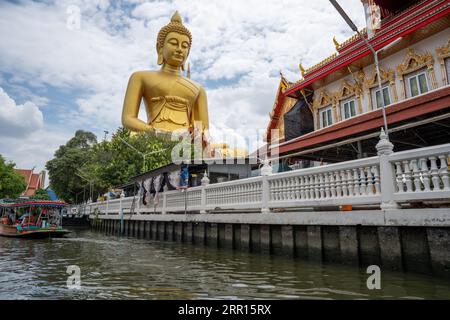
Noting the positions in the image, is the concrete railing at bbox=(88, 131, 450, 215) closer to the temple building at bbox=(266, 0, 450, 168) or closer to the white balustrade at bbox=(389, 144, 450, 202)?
the white balustrade at bbox=(389, 144, 450, 202)

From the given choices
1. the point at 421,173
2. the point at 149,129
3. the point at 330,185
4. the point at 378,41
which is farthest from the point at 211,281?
the point at 149,129

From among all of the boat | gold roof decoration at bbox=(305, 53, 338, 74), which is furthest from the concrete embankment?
gold roof decoration at bbox=(305, 53, 338, 74)

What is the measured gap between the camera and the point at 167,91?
96.9 ft

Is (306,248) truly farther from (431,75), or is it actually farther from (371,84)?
(371,84)

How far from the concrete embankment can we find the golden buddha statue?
1962 centimetres

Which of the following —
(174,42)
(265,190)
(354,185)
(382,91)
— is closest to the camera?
(354,185)

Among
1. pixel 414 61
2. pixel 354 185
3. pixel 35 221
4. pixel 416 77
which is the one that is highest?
pixel 414 61

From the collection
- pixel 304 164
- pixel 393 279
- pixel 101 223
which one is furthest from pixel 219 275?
pixel 101 223

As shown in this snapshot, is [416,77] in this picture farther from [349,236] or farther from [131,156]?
[131,156]

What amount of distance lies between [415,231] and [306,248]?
2.43m

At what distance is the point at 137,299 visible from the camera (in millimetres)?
4320

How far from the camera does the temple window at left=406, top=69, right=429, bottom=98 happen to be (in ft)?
39.8

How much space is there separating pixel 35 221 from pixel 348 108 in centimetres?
1689

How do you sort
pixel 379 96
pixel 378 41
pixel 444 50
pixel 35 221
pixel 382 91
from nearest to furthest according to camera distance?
pixel 444 50
pixel 382 91
pixel 378 41
pixel 379 96
pixel 35 221
